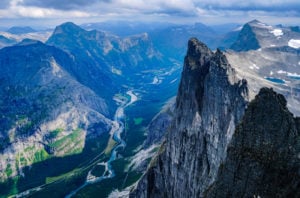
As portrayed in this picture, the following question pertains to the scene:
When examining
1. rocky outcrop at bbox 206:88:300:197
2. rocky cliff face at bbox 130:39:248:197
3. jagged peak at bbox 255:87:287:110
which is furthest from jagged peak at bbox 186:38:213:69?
rocky outcrop at bbox 206:88:300:197

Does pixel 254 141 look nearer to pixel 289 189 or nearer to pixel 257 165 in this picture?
pixel 257 165

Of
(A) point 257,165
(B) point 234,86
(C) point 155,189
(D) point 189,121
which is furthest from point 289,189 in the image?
(C) point 155,189

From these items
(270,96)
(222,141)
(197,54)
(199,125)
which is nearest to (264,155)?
(270,96)

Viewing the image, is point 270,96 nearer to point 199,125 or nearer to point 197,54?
point 199,125

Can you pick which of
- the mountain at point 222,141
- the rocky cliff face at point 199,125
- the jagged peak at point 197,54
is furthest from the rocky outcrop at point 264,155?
the jagged peak at point 197,54

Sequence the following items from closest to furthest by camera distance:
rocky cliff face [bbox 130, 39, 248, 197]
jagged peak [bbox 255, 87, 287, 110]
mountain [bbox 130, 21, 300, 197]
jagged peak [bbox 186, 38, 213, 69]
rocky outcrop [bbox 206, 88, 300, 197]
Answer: rocky outcrop [bbox 206, 88, 300, 197] < mountain [bbox 130, 21, 300, 197] < jagged peak [bbox 255, 87, 287, 110] < rocky cliff face [bbox 130, 39, 248, 197] < jagged peak [bbox 186, 38, 213, 69]

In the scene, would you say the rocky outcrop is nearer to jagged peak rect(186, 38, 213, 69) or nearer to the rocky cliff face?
the rocky cliff face
